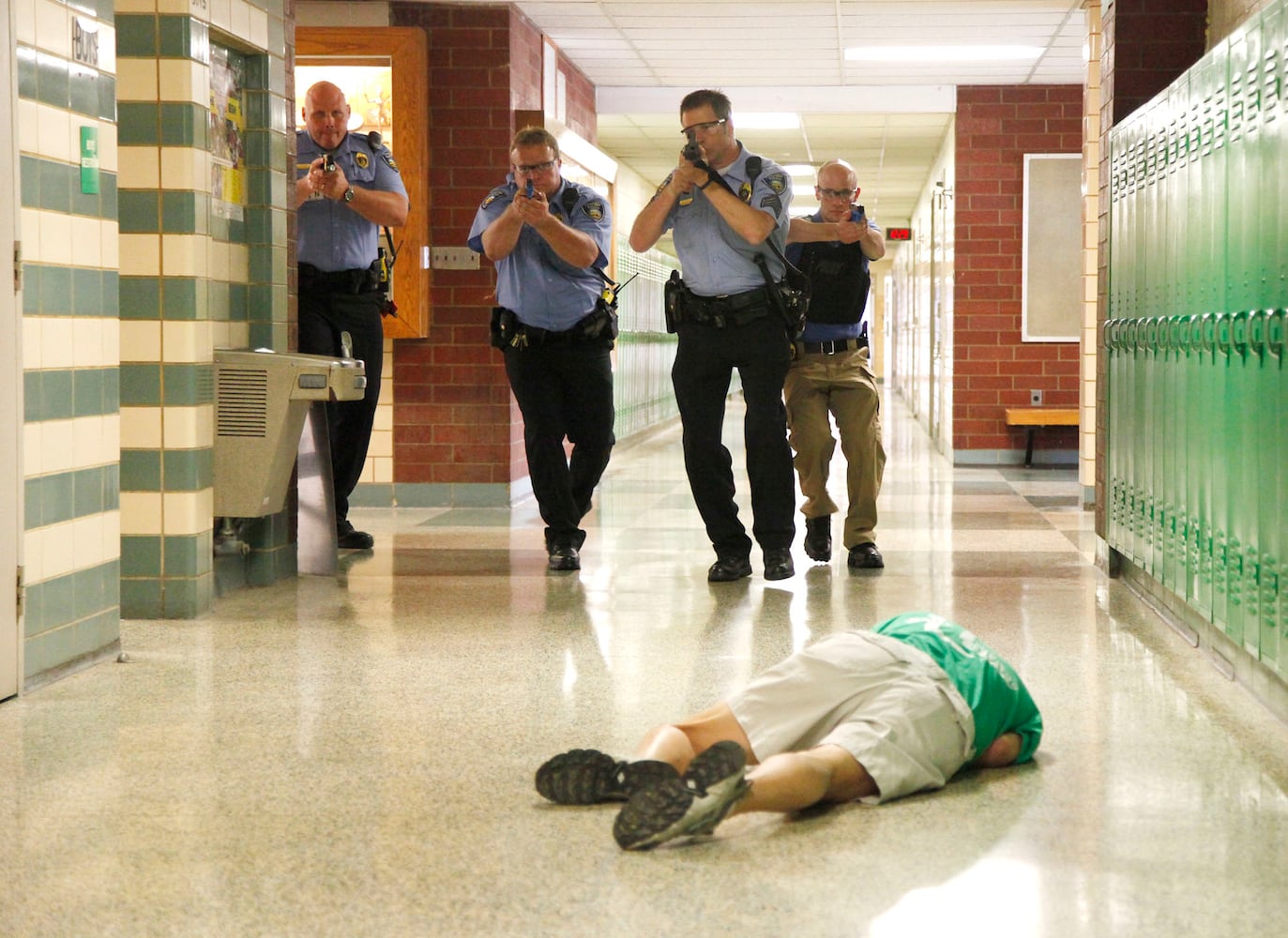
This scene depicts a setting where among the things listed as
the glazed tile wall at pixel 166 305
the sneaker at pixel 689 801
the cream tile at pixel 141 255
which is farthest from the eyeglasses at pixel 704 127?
the sneaker at pixel 689 801

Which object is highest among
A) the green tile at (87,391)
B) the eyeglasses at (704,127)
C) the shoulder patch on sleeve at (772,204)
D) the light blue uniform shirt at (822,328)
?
the eyeglasses at (704,127)

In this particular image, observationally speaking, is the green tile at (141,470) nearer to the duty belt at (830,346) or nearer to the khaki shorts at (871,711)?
the duty belt at (830,346)

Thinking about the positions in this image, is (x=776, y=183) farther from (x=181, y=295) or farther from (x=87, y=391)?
(x=87, y=391)

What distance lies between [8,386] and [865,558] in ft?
10.7

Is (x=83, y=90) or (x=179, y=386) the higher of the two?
(x=83, y=90)

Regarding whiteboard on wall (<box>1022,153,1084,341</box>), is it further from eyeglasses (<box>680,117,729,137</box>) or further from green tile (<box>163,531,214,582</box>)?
green tile (<box>163,531,214,582</box>)

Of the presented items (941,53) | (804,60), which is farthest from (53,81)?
(941,53)

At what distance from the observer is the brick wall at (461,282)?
8.41m

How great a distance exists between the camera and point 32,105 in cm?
373

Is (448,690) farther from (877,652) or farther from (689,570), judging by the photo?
(689,570)

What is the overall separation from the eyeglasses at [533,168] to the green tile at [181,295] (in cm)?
140

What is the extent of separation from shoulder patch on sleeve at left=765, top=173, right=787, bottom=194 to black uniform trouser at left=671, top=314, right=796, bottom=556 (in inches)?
16.5

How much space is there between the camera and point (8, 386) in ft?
11.9

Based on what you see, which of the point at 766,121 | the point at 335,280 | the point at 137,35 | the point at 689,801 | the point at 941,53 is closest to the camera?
the point at 689,801
